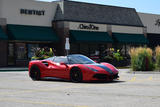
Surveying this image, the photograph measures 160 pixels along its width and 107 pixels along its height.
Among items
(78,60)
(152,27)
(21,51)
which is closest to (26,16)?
(21,51)

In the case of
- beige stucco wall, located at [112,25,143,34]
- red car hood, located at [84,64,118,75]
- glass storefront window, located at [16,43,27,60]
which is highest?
beige stucco wall, located at [112,25,143,34]

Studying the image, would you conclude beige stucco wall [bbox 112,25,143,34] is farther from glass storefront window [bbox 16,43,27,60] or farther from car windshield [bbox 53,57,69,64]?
car windshield [bbox 53,57,69,64]

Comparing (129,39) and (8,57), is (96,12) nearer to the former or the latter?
(129,39)

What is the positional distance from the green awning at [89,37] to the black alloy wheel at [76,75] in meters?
23.1

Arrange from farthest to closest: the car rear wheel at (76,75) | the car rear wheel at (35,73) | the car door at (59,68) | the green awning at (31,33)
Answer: the green awning at (31,33), the car rear wheel at (35,73), the car door at (59,68), the car rear wheel at (76,75)

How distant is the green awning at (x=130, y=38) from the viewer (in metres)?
45.1

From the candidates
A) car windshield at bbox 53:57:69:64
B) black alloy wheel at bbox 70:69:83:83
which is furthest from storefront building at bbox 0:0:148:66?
black alloy wheel at bbox 70:69:83:83

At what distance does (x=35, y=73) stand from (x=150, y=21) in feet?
121

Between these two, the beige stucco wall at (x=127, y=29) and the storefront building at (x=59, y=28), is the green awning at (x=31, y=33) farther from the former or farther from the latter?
the beige stucco wall at (x=127, y=29)

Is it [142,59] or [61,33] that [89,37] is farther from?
[142,59]

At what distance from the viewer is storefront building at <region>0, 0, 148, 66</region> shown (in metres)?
36.6

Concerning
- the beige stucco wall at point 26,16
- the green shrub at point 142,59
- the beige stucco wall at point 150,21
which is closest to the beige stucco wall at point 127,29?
the beige stucco wall at point 150,21

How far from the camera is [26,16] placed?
38.2m

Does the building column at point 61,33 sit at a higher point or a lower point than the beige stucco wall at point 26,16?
lower
